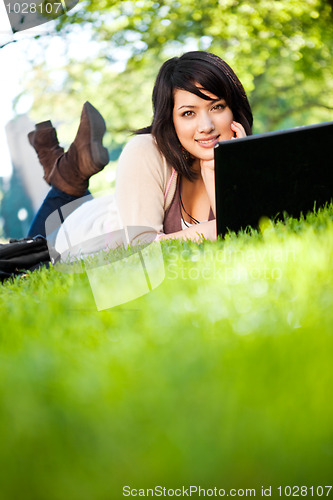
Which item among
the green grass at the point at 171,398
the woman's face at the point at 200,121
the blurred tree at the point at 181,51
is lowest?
the blurred tree at the point at 181,51

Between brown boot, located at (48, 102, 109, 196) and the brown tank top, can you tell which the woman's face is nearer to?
the brown tank top

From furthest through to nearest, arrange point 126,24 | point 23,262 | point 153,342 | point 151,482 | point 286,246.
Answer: point 126,24 → point 23,262 → point 286,246 → point 153,342 → point 151,482

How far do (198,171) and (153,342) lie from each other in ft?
7.68

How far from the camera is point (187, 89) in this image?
9.30 feet

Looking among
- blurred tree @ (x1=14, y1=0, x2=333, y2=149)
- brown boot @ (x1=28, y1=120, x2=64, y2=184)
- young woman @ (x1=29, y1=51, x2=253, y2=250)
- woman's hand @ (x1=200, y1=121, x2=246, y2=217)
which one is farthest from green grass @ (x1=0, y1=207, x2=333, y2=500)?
blurred tree @ (x1=14, y1=0, x2=333, y2=149)

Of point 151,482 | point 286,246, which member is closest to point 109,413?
point 151,482

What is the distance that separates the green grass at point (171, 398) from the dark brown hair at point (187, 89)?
1967 millimetres

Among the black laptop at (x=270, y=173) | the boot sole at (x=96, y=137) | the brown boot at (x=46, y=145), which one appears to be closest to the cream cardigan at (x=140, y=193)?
the black laptop at (x=270, y=173)

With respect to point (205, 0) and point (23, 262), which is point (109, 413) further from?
point (205, 0)

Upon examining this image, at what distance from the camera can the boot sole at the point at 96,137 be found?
4.34 meters

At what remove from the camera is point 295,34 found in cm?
962

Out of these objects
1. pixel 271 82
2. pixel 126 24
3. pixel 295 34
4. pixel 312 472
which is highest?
pixel 312 472

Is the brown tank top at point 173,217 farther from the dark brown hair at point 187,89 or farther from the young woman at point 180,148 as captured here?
the dark brown hair at point 187,89

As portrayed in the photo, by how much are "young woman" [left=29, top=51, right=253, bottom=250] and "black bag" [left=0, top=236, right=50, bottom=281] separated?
0.50 metres
